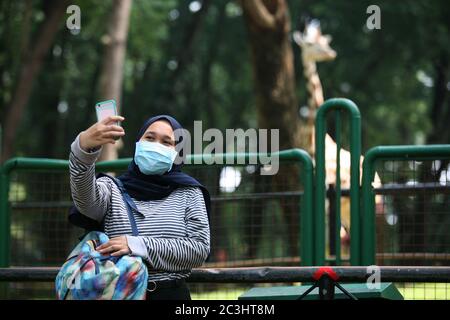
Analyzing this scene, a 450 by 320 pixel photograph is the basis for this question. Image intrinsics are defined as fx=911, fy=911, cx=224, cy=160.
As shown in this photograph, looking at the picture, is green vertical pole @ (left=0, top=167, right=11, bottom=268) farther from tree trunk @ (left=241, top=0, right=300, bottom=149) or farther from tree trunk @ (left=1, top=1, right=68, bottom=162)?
tree trunk @ (left=1, top=1, right=68, bottom=162)

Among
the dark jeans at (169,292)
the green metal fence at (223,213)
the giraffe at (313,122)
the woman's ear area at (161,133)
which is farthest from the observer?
the giraffe at (313,122)

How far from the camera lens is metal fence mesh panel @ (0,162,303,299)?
7375 mm

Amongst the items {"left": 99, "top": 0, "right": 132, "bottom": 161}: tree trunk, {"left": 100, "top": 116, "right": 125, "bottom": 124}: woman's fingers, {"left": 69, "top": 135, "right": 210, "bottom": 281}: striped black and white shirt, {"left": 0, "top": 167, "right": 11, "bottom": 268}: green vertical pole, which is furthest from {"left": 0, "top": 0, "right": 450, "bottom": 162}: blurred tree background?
{"left": 100, "top": 116, "right": 125, "bottom": 124}: woman's fingers

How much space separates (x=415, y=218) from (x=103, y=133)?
3373 mm

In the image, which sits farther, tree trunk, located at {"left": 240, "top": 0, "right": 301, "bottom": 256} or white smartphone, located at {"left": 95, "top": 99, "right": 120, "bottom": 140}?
tree trunk, located at {"left": 240, "top": 0, "right": 301, "bottom": 256}

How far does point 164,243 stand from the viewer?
424 centimetres

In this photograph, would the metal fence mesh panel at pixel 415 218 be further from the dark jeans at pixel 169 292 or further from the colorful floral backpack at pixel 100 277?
the colorful floral backpack at pixel 100 277

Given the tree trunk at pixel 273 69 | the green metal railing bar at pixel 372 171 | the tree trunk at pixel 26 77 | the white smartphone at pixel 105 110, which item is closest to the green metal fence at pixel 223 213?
the green metal railing bar at pixel 372 171

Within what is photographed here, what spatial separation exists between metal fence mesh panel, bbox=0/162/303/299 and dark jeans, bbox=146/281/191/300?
104 inches

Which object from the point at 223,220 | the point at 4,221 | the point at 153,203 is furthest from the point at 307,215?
the point at 153,203

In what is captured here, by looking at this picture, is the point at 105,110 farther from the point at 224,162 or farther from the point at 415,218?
the point at 415,218

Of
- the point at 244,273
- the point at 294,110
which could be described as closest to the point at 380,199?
the point at 244,273

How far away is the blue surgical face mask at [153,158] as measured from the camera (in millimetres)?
4441

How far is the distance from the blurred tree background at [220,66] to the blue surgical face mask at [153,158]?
17.2m
